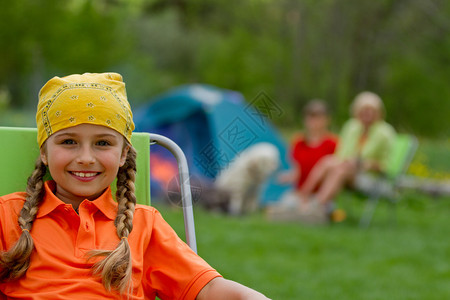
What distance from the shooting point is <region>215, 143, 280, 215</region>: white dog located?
7039 millimetres

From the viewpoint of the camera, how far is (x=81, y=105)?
1791mm

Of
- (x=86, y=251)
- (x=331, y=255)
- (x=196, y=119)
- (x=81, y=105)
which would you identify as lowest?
(x=331, y=255)

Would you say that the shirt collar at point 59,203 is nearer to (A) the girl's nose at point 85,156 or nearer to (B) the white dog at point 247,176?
(A) the girl's nose at point 85,156

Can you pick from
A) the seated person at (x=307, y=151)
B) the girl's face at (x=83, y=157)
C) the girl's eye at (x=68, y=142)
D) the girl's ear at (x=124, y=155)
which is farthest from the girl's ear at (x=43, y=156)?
the seated person at (x=307, y=151)

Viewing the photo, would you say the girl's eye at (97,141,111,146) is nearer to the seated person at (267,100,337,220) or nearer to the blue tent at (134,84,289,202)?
the seated person at (267,100,337,220)

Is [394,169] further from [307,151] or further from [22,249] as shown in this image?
[22,249]

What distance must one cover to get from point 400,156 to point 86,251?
483 cm

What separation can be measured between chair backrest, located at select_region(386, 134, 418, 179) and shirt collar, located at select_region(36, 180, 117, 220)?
460 centimetres

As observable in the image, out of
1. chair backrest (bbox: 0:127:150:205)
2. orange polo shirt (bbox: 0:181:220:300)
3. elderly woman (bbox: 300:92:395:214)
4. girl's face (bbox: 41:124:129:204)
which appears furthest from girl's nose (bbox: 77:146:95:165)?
elderly woman (bbox: 300:92:395:214)

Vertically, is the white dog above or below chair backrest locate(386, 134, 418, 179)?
below

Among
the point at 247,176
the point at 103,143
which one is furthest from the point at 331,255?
the point at 103,143

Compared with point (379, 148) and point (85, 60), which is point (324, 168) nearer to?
point (379, 148)

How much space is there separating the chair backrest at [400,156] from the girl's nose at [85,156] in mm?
4725

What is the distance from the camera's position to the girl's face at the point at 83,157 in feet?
5.92
